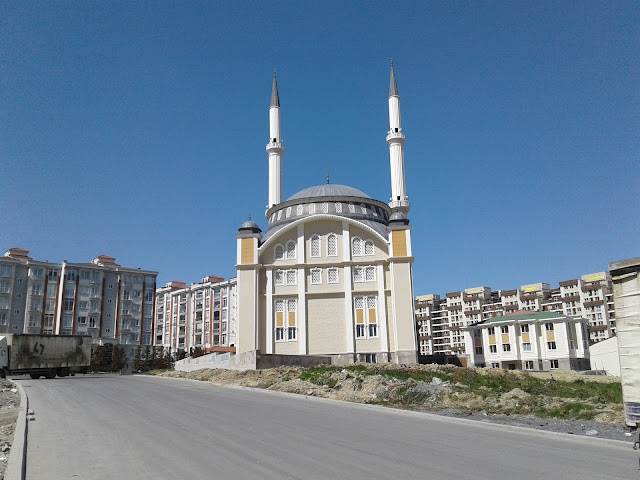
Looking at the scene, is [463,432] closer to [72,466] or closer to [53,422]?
[72,466]

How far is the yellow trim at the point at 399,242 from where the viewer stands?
147ft

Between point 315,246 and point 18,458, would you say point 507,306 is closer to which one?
point 315,246

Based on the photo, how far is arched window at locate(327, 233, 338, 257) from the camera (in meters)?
46.7

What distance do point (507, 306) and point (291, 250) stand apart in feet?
280

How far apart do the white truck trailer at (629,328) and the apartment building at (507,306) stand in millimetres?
89654

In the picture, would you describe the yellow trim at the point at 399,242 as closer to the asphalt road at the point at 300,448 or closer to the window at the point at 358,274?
the window at the point at 358,274

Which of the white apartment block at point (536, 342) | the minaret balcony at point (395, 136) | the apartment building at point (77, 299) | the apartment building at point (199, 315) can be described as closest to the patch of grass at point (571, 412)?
the white apartment block at point (536, 342)

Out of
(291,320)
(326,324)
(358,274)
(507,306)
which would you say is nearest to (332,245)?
(358,274)

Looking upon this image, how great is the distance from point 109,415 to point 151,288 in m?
71.5

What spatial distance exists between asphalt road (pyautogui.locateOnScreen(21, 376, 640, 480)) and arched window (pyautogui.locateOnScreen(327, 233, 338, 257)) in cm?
3176

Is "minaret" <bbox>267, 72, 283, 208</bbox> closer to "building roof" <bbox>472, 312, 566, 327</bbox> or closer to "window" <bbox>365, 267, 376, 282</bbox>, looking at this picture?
"window" <bbox>365, 267, 376, 282</bbox>

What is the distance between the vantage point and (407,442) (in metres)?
10.0

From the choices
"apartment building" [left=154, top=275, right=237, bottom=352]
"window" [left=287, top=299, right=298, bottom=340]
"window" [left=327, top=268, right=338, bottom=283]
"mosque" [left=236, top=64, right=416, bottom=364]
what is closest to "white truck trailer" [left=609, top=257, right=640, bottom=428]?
"mosque" [left=236, top=64, right=416, bottom=364]

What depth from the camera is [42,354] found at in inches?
1613
